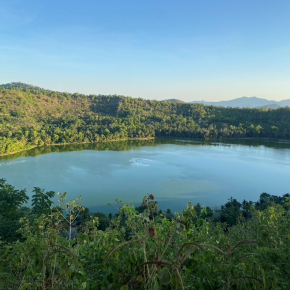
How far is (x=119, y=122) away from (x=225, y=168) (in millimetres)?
32179

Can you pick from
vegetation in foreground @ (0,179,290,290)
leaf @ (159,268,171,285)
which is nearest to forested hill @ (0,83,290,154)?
vegetation in foreground @ (0,179,290,290)

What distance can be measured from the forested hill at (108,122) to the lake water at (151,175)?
7.05 m

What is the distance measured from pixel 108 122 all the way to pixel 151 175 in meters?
33.4

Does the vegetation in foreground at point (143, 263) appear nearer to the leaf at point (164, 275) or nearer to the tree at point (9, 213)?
the leaf at point (164, 275)

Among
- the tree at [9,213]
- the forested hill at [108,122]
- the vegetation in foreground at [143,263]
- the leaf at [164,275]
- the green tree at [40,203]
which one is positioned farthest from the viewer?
the forested hill at [108,122]

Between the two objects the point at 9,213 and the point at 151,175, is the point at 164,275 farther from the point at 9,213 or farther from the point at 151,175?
the point at 151,175

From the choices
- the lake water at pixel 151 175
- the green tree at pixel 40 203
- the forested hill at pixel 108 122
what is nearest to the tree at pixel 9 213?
the green tree at pixel 40 203

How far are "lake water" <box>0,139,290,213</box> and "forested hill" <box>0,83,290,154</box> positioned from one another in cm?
705

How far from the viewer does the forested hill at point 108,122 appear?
4125 centimetres

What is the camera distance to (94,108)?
71438 millimetres

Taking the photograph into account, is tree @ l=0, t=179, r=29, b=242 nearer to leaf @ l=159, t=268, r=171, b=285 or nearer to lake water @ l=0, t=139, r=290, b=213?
leaf @ l=159, t=268, r=171, b=285

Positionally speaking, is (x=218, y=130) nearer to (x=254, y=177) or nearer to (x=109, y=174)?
(x=254, y=177)

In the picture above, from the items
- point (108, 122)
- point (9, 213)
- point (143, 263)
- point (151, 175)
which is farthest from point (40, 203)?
point (108, 122)

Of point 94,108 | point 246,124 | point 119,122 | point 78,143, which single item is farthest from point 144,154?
point 94,108
